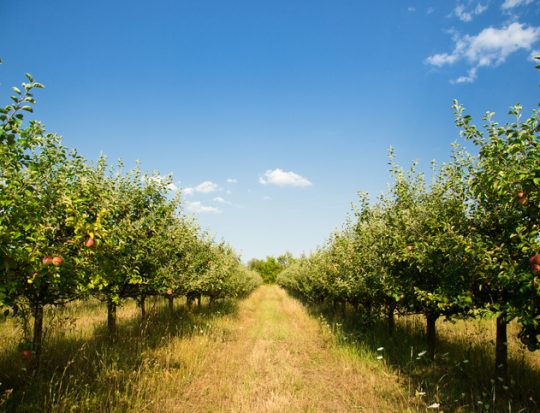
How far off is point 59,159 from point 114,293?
189 inches

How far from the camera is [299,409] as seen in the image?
8.02 m

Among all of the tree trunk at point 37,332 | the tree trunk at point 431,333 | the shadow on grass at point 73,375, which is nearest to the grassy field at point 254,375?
the shadow on grass at point 73,375

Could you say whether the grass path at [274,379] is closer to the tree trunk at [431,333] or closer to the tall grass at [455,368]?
the tall grass at [455,368]

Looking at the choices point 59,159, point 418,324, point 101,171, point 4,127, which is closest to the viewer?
point 4,127

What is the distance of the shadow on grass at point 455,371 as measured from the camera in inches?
304

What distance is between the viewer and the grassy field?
25.0 feet

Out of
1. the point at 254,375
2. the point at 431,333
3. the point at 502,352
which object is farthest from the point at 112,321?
the point at 502,352

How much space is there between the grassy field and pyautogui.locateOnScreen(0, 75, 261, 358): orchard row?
1325 millimetres

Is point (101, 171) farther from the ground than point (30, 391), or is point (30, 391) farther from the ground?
point (101, 171)

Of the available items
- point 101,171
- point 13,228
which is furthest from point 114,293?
point 13,228

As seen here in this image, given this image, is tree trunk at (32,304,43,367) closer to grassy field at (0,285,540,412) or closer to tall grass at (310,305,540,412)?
grassy field at (0,285,540,412)

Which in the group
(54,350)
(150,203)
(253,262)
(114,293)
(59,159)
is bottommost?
(253,262)

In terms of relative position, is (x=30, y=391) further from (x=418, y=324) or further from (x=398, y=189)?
(x=418, y=324)

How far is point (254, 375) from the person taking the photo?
1054 centimetres
